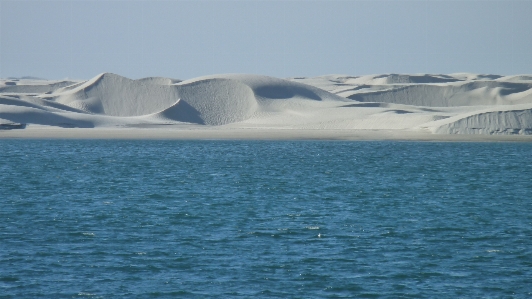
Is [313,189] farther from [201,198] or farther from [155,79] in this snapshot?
[155,79]

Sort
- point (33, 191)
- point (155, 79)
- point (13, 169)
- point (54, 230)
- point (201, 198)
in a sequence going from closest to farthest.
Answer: point (54, 230), point (201, 198), point (33, 191), point (13, 169), point (155, 79)

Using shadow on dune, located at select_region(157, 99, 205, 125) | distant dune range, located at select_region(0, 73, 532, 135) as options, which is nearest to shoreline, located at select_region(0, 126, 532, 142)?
distant dune range, located at select_region(0, 73, 532, 135)

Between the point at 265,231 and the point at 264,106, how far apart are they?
86.4 meters

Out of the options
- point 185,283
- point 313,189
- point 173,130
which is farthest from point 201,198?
point 173,130

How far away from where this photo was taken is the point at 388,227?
2572 cm

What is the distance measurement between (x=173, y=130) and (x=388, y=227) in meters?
62.9

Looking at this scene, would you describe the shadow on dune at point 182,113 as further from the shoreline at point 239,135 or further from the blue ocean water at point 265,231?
the blue ocean water at point 265,231

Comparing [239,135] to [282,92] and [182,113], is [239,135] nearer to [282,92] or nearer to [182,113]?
[182,113]

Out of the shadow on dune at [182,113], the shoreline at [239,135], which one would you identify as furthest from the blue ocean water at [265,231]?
the shadow on dune at [182,113]

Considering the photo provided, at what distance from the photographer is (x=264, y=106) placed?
4365 inches

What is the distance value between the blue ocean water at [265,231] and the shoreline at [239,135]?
79.7ft

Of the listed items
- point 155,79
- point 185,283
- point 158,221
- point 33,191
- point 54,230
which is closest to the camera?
point 185,283

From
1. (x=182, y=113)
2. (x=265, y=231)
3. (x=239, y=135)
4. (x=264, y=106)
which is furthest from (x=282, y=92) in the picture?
(x=265, y=231)

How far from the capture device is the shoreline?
2889 inches
